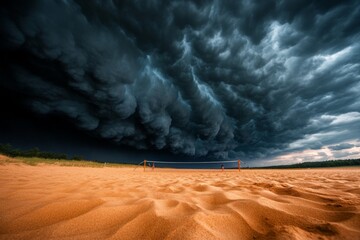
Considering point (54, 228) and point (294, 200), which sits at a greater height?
point (294, 200)

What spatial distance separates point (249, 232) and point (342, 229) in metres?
0.61

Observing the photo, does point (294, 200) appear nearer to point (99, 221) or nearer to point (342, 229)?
point (342, 229)

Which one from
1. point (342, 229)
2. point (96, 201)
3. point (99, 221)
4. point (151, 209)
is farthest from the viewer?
point (96, 201)

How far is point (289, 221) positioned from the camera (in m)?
1.36

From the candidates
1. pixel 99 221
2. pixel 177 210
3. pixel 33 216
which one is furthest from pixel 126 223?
pixel 33 216

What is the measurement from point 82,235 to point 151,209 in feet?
1.93

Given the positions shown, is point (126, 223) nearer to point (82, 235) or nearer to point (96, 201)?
point (82, 235)

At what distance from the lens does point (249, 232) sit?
123cm

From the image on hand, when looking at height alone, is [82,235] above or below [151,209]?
below

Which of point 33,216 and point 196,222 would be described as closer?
point 196,222

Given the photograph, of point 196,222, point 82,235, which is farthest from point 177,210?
point 82,235

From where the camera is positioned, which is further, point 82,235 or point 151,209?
point 151,209

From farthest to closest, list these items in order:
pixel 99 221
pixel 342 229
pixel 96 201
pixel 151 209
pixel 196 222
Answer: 1. pixel 96 201
2. pixel 151 209
3. pixel 99 221
4. pixel 196 222
5. pixel 342 229

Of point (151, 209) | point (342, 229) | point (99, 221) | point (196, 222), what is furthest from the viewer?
point (151, 209)
